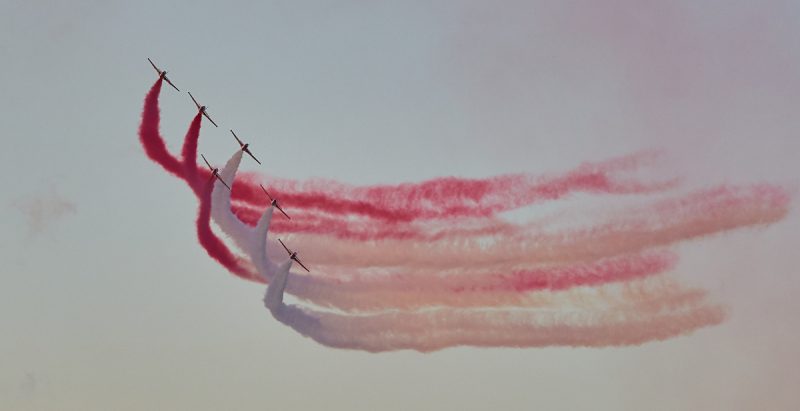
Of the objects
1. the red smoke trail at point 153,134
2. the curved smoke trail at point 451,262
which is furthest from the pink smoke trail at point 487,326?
the red smoke trail at point 153,134

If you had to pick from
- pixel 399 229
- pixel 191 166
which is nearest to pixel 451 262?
pixel 399 229

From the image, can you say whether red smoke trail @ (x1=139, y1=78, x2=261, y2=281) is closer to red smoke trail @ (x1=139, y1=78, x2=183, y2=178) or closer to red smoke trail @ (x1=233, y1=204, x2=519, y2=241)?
red smoke trail @ (x1=139, y1=78, x2=183, y2=178)

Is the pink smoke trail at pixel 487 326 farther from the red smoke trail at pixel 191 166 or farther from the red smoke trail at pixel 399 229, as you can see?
the red smoke trail at pixel 399 229

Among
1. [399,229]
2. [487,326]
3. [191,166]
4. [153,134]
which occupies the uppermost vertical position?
[153,134]

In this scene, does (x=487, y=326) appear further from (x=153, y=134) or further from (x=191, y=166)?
(x=153, y=134)

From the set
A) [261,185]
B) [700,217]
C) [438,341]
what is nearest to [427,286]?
[438,341]

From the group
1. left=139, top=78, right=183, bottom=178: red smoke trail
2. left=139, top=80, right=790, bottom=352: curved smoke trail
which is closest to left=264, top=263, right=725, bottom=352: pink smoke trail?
left=139, top=80, right=790, bottom=352: curved smoke trail
